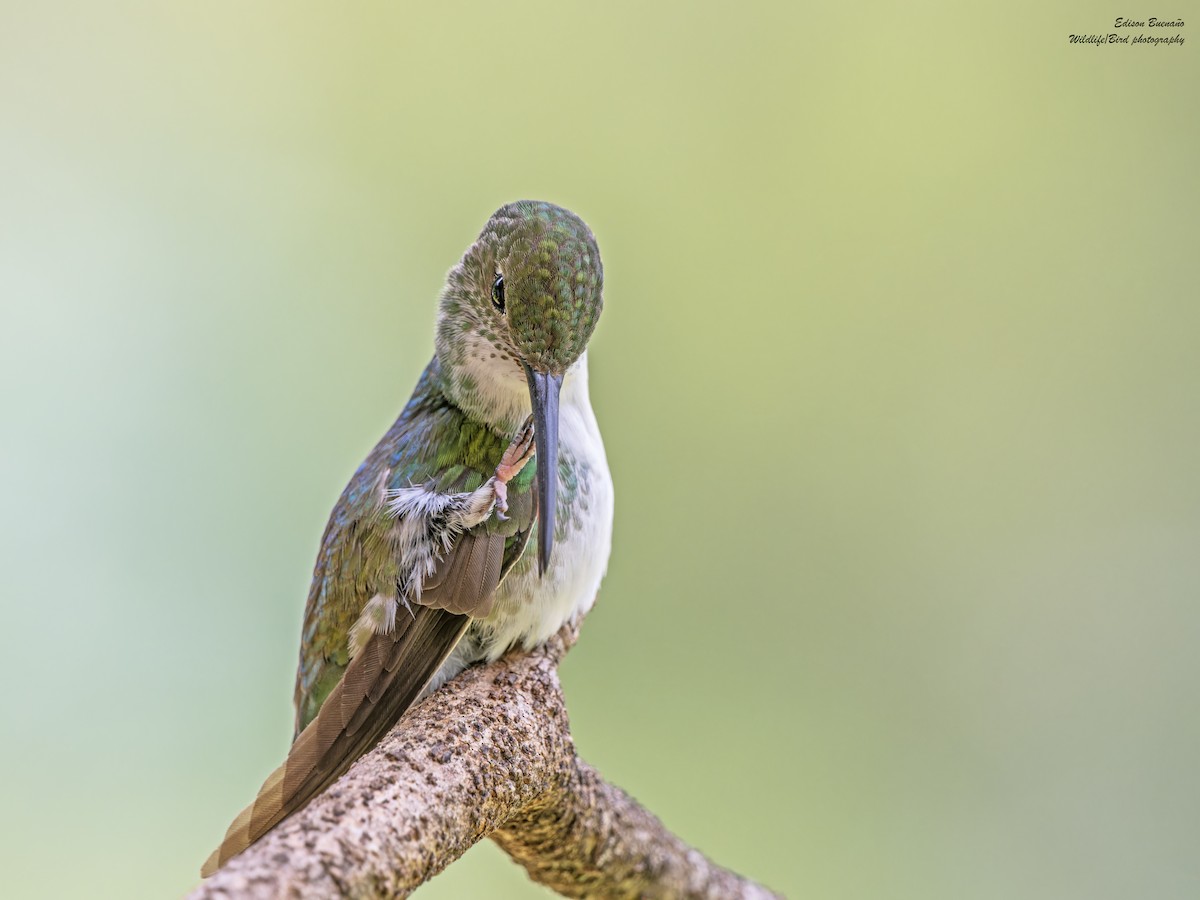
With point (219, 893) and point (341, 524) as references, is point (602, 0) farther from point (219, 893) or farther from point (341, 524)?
point (219, 893)

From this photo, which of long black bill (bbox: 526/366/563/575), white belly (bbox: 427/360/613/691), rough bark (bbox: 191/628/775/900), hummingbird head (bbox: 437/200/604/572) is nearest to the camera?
rough bark (bbox: 191/628/775/900)

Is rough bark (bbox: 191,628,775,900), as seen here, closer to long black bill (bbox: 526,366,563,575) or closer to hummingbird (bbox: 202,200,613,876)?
hummingbird (bbox: 202,200,613,876)

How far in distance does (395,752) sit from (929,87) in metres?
5.37

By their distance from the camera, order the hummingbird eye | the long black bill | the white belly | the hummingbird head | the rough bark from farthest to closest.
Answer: the white belly
the hummingbird eye
the hummingbird head
the long black bill
the rough bark

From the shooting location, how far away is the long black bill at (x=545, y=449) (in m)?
2.69

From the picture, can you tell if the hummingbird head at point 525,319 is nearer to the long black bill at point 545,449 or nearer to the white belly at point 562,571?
the long black bill at point 545,449

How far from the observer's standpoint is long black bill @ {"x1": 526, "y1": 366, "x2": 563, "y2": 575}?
2.69 m

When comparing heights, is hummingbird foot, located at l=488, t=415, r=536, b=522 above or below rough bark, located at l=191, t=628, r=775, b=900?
above

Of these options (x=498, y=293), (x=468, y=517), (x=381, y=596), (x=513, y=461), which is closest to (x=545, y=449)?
(x=513, y=461)

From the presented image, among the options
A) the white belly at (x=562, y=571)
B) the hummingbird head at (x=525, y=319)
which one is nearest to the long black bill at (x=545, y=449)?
the hummingbird head at (x=525, y=319)

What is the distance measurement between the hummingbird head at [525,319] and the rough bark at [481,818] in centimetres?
45

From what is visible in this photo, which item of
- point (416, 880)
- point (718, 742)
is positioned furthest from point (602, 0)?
point (416, 880)

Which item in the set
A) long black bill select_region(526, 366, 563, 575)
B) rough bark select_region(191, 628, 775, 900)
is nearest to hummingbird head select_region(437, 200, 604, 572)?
long black bill select_region(526, 366, 563, 575)

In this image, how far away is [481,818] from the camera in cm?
234
